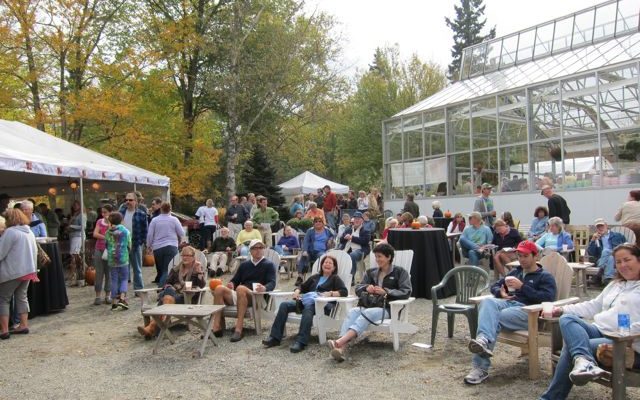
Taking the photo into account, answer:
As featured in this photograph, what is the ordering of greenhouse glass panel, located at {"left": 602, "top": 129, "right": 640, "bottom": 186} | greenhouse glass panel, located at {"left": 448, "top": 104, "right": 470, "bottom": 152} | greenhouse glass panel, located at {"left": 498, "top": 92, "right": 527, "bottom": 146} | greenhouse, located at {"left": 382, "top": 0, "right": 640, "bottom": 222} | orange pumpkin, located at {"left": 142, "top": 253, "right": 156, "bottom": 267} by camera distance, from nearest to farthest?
greenhouse glass panel, located at {"left": 602, "top": 129, "right": 640, "bottom": 186} → greenhouse, located at {"left": 382, "top": 0, "right": 640, "bottom": 222} → orange pumpkin, located at {"left": 142, "top": 253, "right": 156, "bottom": 267} → greenhouse glass panel, located at {"left": 498, "top": 92, "right": 527, "bottom": 146} → greenhouse glass panel, located at {"left": 448, "top": 104, "right": 470, "bottom": 152}

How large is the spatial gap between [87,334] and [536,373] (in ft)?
17.0

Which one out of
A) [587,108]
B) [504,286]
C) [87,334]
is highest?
[587,108]

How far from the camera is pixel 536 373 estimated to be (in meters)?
4.58

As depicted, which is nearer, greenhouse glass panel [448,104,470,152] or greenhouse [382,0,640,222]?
greenhouse [382,0,640,222]

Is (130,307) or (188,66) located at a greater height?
(188,66)

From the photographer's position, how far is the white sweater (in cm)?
386

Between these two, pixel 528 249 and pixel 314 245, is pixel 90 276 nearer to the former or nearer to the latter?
pixel 314 245

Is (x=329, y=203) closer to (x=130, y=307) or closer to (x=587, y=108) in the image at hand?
(x=587, y=108)

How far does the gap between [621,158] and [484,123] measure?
174 inches

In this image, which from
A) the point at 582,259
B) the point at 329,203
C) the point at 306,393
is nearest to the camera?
the point at 306,393

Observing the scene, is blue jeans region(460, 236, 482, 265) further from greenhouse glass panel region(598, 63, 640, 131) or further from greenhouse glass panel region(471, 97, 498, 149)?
greenhouse glass panel region(471, 97, 498, 149)

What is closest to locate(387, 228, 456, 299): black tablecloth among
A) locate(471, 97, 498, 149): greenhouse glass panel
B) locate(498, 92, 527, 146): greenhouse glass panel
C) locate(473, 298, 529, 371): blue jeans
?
locate(473, 298, 529, 371): blue jeans

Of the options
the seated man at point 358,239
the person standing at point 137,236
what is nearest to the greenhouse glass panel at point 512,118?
the seated man at point 358,239

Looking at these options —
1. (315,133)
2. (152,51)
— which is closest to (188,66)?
(152,51)
